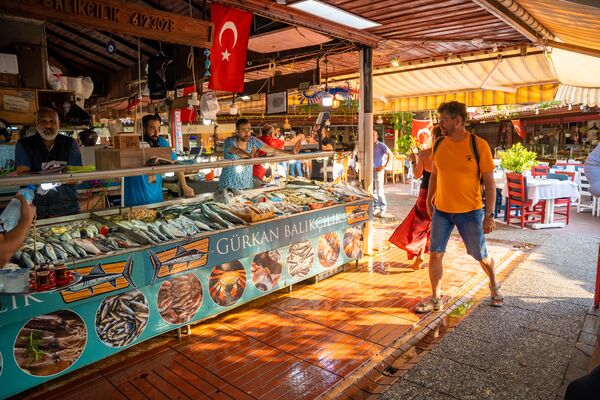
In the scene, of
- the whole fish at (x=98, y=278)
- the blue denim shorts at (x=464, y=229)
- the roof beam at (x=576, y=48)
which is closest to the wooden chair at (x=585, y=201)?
the roof beam at (x=576, y=48)

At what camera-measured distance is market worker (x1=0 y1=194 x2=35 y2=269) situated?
2307mm

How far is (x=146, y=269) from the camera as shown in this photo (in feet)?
12.8

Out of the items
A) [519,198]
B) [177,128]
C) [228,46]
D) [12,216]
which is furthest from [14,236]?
[177,128]

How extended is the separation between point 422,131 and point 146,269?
11.2 m

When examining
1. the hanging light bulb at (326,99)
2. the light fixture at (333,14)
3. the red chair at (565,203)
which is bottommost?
the red chair at (565,203)

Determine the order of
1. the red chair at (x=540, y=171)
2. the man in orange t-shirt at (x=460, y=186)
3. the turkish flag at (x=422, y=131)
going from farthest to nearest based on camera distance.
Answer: the turkish flag at (x=422, y=131) < the red chair at (x=540, y=171) < the man in orange t-shirt at (x=460, y=186)

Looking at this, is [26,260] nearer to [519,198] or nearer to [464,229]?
[464,229]

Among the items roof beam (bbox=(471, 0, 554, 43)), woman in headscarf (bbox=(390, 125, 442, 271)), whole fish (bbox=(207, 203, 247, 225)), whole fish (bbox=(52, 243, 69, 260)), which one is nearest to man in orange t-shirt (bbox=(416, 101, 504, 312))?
roof beam (bbox=(471, 0, 554, 43))

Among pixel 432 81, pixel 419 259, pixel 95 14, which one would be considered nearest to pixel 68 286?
pixel 95 14

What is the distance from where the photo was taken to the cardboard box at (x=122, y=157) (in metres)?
3.99

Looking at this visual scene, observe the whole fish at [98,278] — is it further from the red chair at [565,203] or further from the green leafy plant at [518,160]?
the red chair at [565,203]

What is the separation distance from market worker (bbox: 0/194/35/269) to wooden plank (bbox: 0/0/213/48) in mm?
1746

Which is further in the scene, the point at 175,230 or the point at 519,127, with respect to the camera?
the point at 519,127

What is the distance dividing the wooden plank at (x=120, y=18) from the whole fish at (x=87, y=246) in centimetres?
184
